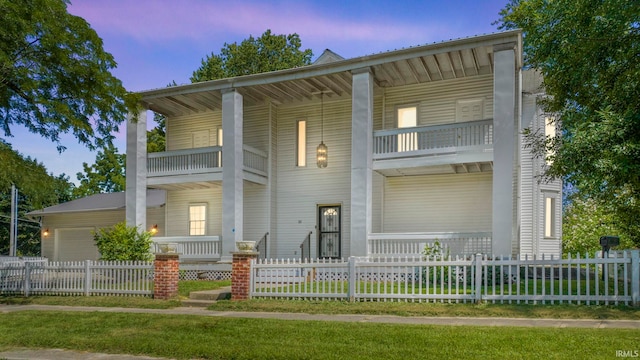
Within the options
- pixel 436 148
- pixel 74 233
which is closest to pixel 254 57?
pixel 74 233

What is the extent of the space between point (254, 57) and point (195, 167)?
1765 centimetres

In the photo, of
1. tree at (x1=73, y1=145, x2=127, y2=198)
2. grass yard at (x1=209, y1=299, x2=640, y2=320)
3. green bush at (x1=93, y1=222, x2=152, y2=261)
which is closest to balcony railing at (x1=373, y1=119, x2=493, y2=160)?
grass yard at (x1=209, y1=299, x2=640, y2=320)

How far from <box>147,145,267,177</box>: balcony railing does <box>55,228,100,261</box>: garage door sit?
8413 mm

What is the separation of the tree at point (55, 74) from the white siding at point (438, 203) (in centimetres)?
915

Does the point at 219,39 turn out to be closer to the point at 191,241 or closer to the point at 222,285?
the point at 191,241

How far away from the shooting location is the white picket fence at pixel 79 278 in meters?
13.9

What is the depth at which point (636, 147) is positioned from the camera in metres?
9.42

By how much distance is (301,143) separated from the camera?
2019 cm

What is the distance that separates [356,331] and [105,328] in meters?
4.64

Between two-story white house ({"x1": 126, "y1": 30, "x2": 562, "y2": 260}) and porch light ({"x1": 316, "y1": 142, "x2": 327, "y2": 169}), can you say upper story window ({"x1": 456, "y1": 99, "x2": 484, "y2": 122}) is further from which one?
porch light ({"x1": 316, "y1": 142, "x2": 327, "y2": 169})

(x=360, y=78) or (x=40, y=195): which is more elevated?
(x=360, y=78)

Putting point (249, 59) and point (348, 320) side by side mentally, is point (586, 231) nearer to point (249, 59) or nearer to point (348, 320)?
point (348, 320)

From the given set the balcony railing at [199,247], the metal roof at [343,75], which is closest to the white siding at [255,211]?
the balcony railing at [199,247]

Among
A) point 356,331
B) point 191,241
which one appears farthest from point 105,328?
point 191,241
